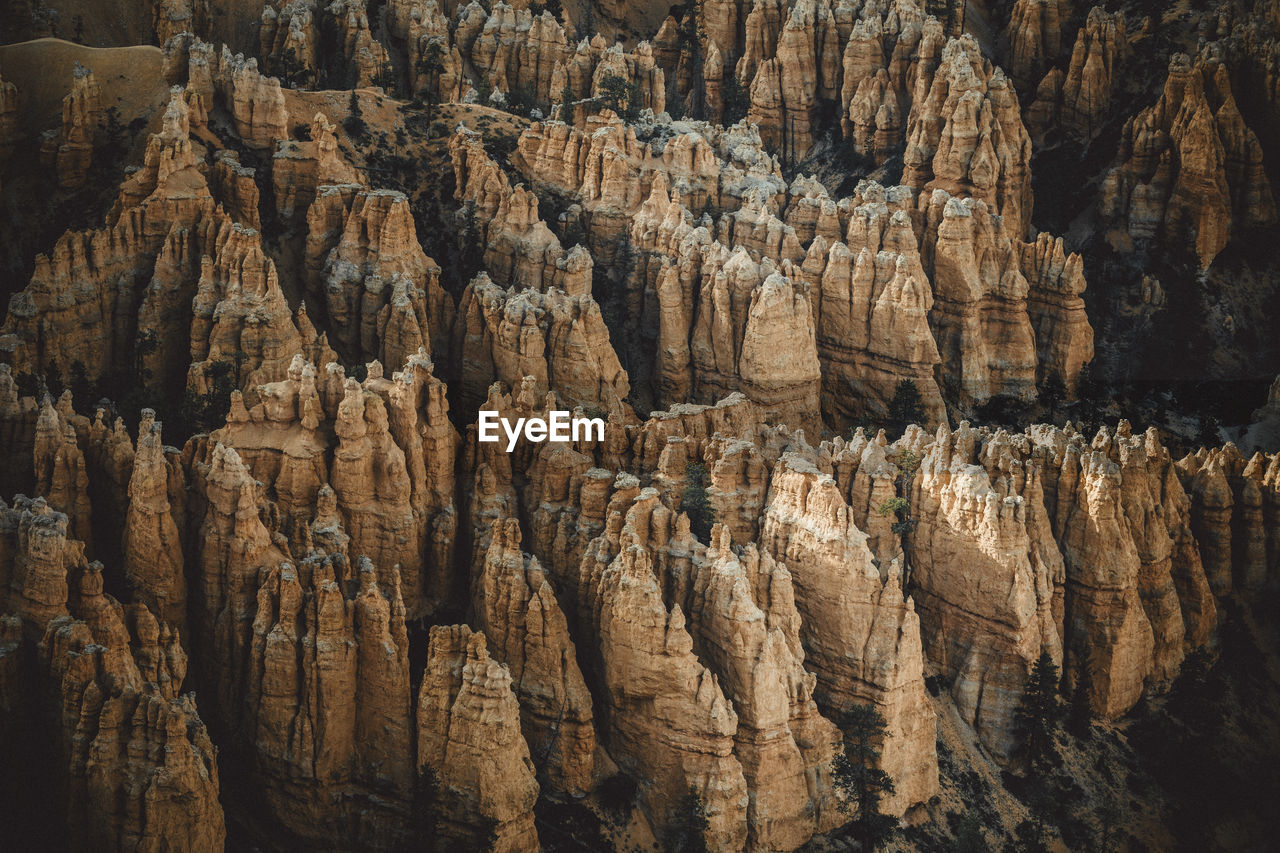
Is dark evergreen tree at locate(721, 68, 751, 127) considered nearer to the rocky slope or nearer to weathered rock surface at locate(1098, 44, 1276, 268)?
the rocky slope

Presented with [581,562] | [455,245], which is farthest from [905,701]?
[455,245]

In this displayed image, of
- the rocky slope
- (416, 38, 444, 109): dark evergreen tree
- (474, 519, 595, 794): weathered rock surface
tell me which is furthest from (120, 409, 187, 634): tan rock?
(416, 38, 444, 109): dark evergreen tree

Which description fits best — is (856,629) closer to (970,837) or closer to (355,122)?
(970,837)

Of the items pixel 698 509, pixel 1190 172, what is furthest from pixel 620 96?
pixel 698 509

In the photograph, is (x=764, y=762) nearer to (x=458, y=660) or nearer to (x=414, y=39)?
(x=458, y=660)

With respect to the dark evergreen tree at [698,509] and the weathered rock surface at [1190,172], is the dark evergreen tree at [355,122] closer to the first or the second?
the dark evergreen tree at [698,509]
